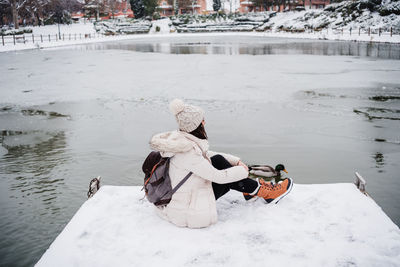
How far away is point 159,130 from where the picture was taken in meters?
7.63

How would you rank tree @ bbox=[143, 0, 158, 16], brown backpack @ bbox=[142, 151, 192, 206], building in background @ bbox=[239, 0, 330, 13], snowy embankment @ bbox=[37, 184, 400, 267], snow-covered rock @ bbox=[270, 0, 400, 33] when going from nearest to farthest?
1. snowy embankment @ bbox=[37, 184, 400, 267]
2. brown backpack @ bbox=[142, 151, 192, 206]
3. snow-covered rock @ bbox=[270, 0, 400, 33]
4. building in background @ bbox=[239, 0, 330, 13]
5. tree @ bbox=[143, 0, 158, 16]

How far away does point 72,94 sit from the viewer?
11797 millimetres

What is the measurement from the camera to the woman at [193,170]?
126 inches

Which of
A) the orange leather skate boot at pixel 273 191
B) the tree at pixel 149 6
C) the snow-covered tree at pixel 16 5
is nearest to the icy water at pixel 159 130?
the orange leather skate boot at pixel 273 191

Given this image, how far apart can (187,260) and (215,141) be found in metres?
3.89

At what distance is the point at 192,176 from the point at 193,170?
0.11 meters

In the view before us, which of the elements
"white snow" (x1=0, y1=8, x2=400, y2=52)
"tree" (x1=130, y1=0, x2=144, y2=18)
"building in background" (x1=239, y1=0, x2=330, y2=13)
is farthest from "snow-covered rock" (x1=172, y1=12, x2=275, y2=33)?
"tree" (x1=130, y1=0, x2=144, y2=18)

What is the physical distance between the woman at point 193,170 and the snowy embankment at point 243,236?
20cm

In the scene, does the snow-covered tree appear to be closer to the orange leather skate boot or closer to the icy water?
the icy water

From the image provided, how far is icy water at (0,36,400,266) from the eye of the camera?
478 centimetres

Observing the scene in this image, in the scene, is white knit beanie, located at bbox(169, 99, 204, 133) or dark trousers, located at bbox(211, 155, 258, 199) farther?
dark trousers, located at bbox(211, 155, 258, 199)

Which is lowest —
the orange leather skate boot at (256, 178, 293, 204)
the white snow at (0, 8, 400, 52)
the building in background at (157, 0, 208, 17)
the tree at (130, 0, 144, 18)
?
the orange leather skate boot at (256, 178, 293, 204)

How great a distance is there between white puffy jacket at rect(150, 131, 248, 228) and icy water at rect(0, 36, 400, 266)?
1.56 m

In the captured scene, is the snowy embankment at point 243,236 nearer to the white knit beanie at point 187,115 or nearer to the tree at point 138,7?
the white knit beanie at point 187,115
